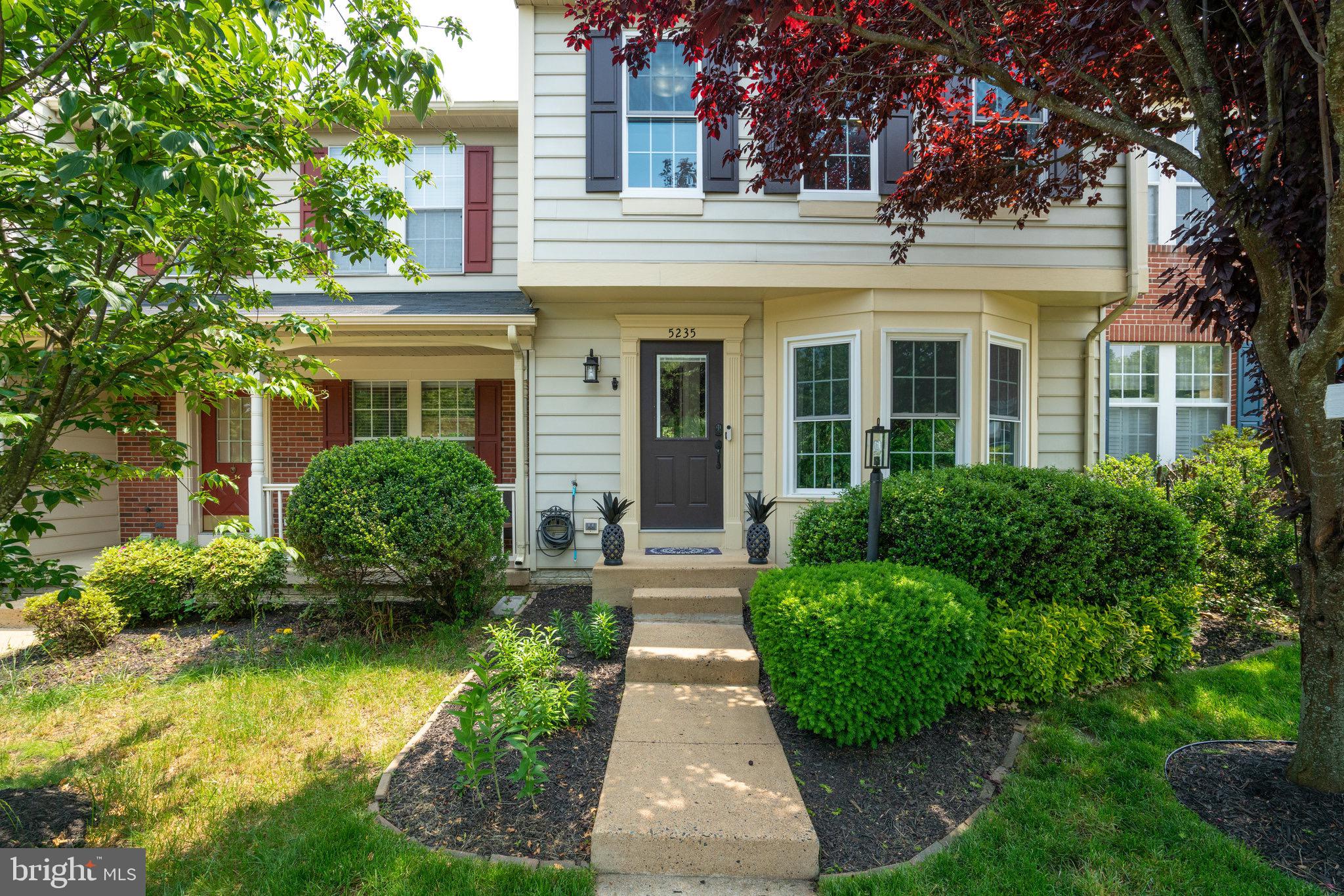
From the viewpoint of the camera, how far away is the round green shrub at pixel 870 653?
286 centimetres

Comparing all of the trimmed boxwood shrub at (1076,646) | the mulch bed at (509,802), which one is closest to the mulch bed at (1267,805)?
the trimmed boxwood shrub at (1076,646)

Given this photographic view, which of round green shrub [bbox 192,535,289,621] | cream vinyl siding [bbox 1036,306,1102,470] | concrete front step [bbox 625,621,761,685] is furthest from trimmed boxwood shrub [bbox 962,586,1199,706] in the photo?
round green shrub [bbox 192,535,289,621]

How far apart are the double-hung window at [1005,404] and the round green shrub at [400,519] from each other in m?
4.67

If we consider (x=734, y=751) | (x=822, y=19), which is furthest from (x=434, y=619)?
(x=822, y=19)

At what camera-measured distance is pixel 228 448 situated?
814 centimetres

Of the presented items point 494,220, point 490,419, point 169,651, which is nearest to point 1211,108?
point 494,220

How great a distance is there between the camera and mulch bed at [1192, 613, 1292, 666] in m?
4.29

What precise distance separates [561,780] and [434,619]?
9.34ft

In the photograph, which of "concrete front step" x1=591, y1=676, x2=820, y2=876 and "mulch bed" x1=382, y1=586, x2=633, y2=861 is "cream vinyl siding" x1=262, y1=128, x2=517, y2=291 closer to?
"mulch bed" x1=382, y1=586, x2=633, y2=861

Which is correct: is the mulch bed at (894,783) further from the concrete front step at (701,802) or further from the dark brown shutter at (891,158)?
the dark brown shutter at (891,158)

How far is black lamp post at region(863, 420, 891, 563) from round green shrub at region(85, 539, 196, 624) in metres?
5.54

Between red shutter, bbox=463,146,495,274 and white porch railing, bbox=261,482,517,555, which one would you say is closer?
white porch railing, bbox=261,482,517,555

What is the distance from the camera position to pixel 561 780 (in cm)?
278

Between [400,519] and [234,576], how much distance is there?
1931 millimetres
